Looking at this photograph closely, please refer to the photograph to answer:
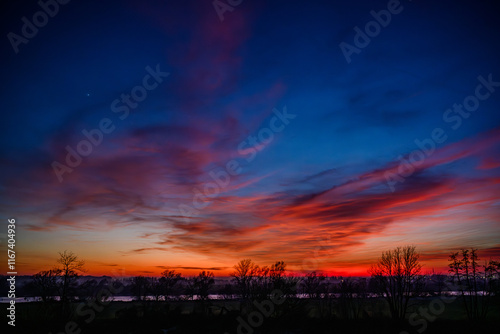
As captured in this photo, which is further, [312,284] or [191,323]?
[312,284]

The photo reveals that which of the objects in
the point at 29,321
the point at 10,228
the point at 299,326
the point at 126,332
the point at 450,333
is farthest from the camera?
the point at 450,333

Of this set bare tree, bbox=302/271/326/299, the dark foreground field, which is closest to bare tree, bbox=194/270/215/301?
bare tree, bbox=302/271/326/299

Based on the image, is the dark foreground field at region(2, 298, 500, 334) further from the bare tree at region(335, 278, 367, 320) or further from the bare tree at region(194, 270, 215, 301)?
the bare tree at region(194, 270, 215, 301)

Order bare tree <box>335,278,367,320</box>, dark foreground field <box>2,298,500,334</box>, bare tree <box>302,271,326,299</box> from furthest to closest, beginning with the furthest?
bare tree <box>302,271,326,299</box>, bare tree <box>335,278,367,320</box>, dark foreground field <box>2,298,500,334</box>

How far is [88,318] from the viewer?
84.4 feet

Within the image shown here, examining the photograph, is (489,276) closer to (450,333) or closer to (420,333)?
(450,333)

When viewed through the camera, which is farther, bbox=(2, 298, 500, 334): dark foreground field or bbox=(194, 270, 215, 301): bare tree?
bbox=(194, 270, 215, 301): bare tree

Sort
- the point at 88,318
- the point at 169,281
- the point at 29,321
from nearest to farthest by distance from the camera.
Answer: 1. the point at 29,321
2. the point at 88,318
3. the point at 169,281

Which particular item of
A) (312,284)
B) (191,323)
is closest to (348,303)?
(191,323)

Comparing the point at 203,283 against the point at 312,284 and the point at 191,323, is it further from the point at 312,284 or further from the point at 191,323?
the point at 191,323

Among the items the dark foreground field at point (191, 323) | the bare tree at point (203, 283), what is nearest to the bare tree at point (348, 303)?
the dark foreground field at point (191, 323)

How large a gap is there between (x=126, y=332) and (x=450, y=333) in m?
33.4

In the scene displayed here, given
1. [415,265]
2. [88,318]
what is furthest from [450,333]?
→ [88,318]

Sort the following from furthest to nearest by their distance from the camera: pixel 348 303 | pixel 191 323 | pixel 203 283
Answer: pixel 203 283 < pixel 348 303 < pixel 191 323
